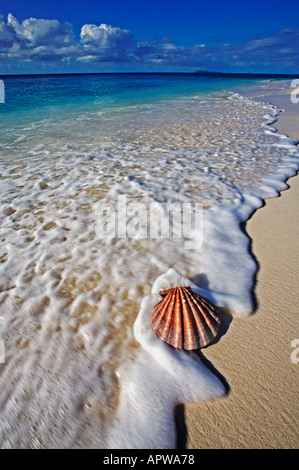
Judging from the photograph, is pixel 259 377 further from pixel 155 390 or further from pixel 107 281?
pixel 107 281

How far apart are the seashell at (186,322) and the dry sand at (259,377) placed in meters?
0.14

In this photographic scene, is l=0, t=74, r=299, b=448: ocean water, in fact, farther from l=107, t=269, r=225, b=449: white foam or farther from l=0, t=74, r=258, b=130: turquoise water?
l=0, t=74, r=258, b=130: turquoise water

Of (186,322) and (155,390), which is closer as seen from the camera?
(155,390)

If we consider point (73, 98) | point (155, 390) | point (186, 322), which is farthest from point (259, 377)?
point (73, 98)

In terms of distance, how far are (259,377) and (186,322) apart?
59cm

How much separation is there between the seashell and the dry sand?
143 mm

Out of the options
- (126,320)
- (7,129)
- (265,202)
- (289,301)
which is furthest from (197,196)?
(7,129)

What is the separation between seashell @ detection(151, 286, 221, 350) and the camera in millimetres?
1965

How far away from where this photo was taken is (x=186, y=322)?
1.96 metres

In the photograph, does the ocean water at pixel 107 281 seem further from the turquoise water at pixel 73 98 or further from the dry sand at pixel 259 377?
the turquoise water at pixel 73 98

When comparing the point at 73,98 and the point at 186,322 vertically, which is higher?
the point at 73,98

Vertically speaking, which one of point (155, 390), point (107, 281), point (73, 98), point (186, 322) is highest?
point (73, 98)

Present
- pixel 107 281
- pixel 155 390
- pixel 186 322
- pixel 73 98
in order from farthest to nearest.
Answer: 1. pixel 73 98
2. pixel 107 281
3. pixel 186 322
4. pixel 155 390

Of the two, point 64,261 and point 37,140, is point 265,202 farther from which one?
point 37,140
